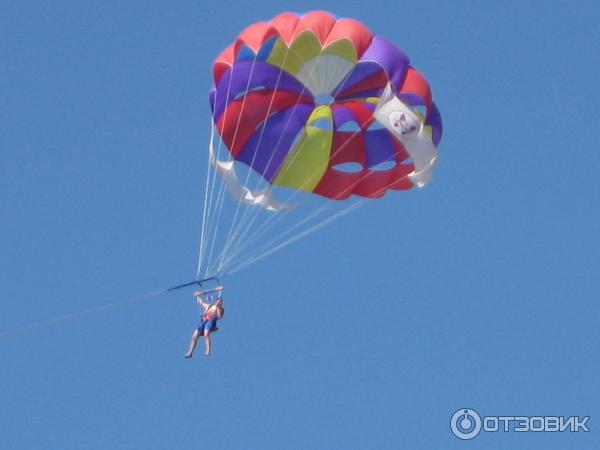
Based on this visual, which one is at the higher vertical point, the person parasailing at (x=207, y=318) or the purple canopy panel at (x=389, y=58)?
the purple canopy panel at (x=389, y=58)

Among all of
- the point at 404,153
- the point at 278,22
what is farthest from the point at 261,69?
the point at 404,153

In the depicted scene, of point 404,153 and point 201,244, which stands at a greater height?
point 404,153

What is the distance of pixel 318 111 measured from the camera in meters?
26.7

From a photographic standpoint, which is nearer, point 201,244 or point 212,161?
point 201,244

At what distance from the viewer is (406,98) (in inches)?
1031

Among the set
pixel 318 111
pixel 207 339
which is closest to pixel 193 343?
pixel 207 339

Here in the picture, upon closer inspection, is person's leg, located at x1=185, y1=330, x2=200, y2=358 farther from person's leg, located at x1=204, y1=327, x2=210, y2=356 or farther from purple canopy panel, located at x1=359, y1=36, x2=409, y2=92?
purple canopy panel, located at x1=359, y1=36, x2=409, y2=92

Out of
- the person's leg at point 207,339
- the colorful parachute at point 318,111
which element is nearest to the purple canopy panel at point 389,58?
the colorful parachute at point 318,111

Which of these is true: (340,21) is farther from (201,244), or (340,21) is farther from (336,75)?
(201,244)

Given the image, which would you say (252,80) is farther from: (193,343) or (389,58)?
Result: (193,343)

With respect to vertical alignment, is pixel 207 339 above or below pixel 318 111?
below

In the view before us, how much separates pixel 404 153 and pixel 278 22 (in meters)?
2.68

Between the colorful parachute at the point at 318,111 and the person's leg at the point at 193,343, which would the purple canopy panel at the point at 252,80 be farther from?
the person's leg at the point at 193,343

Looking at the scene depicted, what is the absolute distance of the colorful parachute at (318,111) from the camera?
2609 centimetres
